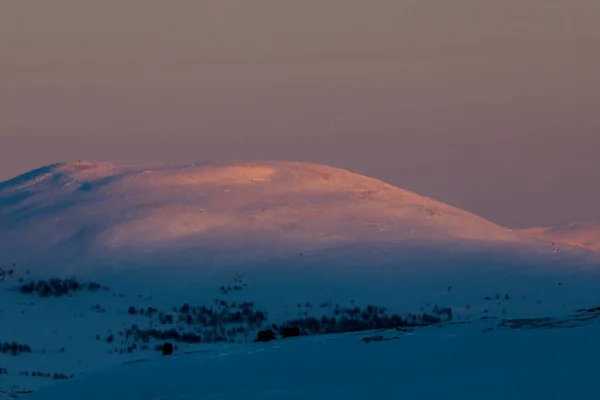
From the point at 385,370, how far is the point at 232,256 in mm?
28746

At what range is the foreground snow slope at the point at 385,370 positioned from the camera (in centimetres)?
797

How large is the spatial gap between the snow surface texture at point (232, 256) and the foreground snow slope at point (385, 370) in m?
10.8

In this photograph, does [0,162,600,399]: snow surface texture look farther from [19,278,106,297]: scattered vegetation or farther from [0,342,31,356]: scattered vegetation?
[0,342,31,356]: scattered vegetation

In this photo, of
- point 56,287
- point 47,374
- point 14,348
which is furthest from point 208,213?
point 47,374

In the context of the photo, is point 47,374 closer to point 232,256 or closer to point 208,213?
point 232,256

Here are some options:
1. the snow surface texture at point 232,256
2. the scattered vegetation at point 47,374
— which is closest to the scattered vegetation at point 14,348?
the snow surface texture at point 232,256

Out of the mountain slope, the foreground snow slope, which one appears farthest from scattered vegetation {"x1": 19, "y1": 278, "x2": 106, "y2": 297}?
the foreground snow slope

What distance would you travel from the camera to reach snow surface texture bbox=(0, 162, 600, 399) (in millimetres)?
29422

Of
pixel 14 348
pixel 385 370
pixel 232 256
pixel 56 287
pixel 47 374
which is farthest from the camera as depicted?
pixel 232 256

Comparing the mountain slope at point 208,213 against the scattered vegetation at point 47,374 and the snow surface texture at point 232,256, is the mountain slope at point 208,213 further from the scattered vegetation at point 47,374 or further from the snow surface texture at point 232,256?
the scattered vegetation at point 47,374

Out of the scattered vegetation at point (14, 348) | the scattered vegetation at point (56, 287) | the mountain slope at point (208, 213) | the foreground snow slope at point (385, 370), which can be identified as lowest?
the foreground snow slope at point (385, 370)

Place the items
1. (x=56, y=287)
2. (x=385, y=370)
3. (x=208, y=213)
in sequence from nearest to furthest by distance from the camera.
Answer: (x=385, y=370) → (x=56, y=287) → (x=208, y=213)

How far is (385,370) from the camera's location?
8633 mm

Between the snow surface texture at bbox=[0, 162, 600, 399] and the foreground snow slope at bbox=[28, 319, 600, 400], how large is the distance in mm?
10790
